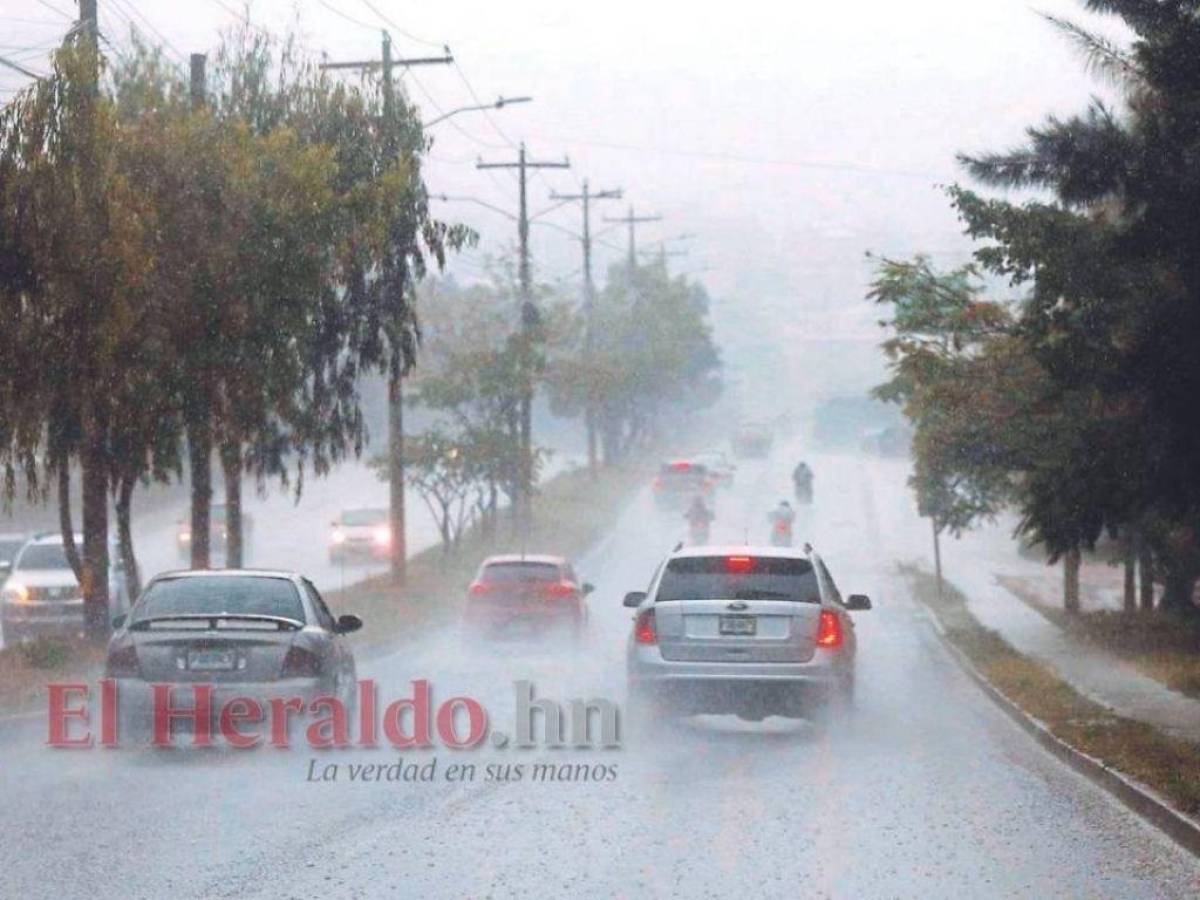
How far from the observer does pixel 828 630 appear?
18.5 meters

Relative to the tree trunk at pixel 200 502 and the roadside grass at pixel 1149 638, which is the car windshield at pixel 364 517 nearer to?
the roadside grass at pixel 1149 638

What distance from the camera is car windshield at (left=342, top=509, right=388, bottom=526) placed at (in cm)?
5862

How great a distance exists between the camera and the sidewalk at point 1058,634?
804 inches

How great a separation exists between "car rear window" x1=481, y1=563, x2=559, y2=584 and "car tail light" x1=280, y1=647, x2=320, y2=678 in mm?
14332

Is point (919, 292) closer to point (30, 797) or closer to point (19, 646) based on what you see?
point (19, 646)

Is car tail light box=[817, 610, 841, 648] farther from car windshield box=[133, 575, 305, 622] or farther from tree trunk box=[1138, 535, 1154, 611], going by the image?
tree trunk box=[1138, 535, 1154, 611]

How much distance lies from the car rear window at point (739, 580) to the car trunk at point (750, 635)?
14 centimetres

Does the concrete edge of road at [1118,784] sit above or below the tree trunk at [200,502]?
below

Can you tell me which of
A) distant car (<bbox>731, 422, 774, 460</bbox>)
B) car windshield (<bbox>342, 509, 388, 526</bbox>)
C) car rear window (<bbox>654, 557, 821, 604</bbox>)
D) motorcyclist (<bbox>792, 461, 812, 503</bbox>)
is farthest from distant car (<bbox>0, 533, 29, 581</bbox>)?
distant car (<bbox>731, 422, 774, 460</bbox>)

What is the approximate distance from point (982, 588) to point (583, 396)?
85.1ft

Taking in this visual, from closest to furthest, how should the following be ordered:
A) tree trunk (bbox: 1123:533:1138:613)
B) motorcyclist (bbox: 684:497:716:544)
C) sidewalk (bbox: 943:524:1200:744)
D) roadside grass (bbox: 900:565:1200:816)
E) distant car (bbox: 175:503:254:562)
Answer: roadside grass (bbox: 900:565:1200:816) < sidewalk (bbox: 943:524:1200:744) < tree trunk (bbox: 1123:533:1138:613) < motorcyclist (bbox: 684:497:716:544) < distant car (bbox: 175:503:254:562)

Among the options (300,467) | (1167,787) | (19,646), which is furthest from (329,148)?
(1167,787)

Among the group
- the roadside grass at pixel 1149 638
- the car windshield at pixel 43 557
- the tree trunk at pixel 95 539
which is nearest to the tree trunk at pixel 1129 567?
the roadside grass at pixel 1149 638

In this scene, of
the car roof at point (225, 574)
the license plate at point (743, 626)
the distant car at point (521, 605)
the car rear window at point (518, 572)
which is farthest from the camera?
the car rear window at point (518, 572)
